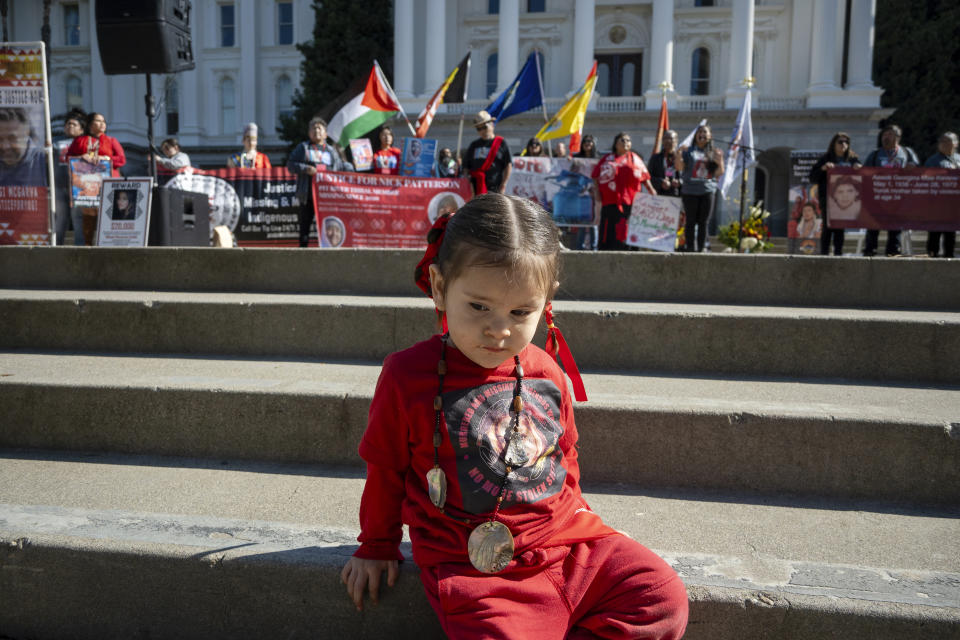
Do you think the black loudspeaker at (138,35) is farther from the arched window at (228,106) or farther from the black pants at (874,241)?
the arched window at (228,106)

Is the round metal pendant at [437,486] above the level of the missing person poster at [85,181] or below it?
below

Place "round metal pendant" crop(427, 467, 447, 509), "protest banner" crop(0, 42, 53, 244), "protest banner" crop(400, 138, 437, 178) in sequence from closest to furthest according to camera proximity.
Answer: "round metal pendant" crop(427, 467, 447, 509)
"protest banner" crop(0, 42, 53, 244)
"protest banner" crop(400, 138, 437, 178)

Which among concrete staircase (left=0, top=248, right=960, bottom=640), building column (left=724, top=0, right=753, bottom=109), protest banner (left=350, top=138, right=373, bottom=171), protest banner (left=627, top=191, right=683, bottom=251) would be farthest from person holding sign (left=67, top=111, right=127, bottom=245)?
building column (left=724, top=0, right=753, bottom=109)

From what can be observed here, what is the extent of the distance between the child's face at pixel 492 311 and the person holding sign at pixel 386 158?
28.3ft

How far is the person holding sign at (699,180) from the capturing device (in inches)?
326

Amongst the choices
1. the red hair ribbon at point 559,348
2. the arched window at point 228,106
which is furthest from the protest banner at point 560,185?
the arched window at point 228,106

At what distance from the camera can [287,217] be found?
399 inches

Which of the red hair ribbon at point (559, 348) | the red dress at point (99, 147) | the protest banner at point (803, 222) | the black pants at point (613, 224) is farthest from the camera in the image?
the protest banner at point (803, 222)

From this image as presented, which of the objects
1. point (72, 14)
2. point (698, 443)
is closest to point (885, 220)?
point (698, 443)

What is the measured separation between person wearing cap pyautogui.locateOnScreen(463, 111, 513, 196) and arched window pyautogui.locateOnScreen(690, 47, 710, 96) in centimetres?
2768

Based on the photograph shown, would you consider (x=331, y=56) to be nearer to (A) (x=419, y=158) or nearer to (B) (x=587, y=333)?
(A) (x=419, y=158)

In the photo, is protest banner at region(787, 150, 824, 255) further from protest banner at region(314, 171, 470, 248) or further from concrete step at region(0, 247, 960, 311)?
concrete step at region(0, 247, 960, 311)

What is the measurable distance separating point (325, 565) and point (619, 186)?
7.20m

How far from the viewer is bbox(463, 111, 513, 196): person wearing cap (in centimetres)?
829
